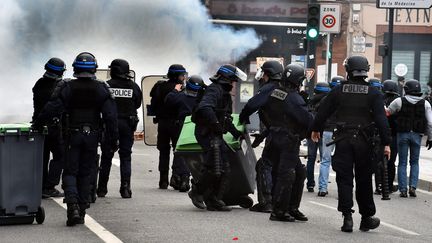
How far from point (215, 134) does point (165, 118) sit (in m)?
3.27

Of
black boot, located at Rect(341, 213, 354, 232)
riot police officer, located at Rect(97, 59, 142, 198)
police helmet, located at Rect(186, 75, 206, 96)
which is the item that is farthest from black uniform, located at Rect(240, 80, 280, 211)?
police helmet, located at Rect(186, 75, 206, 96)

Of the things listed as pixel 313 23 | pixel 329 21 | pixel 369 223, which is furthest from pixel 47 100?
pixel 329 21

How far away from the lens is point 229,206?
13.3 metres

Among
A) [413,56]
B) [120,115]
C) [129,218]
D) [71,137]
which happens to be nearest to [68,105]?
[71,137]

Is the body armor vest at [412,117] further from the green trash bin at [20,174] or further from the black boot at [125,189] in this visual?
the green trash bin at [20,174]

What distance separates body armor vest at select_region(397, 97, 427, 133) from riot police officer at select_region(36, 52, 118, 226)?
227 inches

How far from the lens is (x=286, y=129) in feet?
38.6

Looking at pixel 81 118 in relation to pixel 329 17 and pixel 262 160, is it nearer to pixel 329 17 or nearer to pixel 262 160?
pixel 262 160

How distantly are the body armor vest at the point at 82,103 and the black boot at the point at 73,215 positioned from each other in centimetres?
85

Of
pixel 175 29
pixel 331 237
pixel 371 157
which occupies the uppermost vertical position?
pixel 175 29

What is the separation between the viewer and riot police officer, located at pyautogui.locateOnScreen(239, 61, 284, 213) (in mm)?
11875

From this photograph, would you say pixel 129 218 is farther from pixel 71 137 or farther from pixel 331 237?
pixel 331 237

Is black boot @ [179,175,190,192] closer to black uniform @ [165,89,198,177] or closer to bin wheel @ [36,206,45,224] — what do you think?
black uniform @ [165,89,198,177]

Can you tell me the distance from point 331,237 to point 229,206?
111 inches
